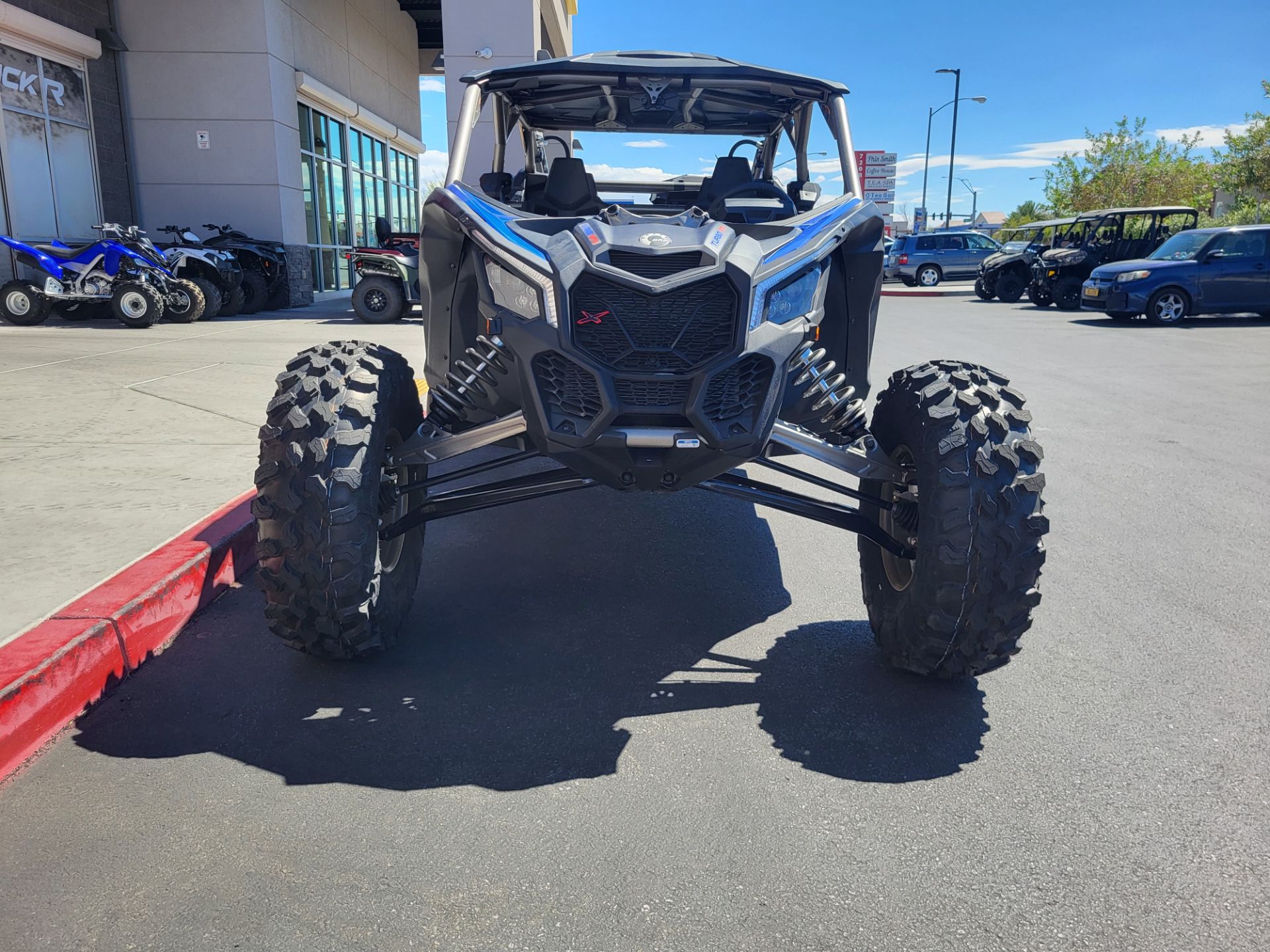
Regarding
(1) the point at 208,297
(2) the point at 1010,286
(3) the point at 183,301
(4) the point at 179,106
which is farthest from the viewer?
(2) the point at 1010,286

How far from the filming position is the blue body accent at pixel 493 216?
3.04 meters

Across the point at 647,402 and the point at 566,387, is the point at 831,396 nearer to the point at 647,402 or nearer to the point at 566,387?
the point at 647,402

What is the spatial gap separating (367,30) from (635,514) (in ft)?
76.5

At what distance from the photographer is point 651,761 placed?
2.78 meters

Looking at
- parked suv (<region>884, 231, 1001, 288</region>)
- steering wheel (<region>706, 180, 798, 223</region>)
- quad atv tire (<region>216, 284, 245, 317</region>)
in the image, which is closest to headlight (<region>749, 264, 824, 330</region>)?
steering wheel (<region>706, 180, 798, 223</region>)

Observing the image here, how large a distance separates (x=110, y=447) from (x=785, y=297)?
4494 millimetres

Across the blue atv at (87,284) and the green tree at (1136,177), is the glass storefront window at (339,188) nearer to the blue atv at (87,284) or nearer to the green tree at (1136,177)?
the blue atv at (87,284)

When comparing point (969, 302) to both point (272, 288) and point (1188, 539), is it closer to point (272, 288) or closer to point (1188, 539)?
point (272, 288)

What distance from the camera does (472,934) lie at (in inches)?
80.4

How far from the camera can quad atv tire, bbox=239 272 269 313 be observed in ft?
56.6

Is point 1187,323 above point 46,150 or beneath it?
beneath

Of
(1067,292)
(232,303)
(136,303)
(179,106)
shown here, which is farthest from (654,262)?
(1067,292)

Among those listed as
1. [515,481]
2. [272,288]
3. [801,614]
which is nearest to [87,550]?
[515,481]

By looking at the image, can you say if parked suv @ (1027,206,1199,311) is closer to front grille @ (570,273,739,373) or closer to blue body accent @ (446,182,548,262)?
blue body accent @ (446,182,548,262)
